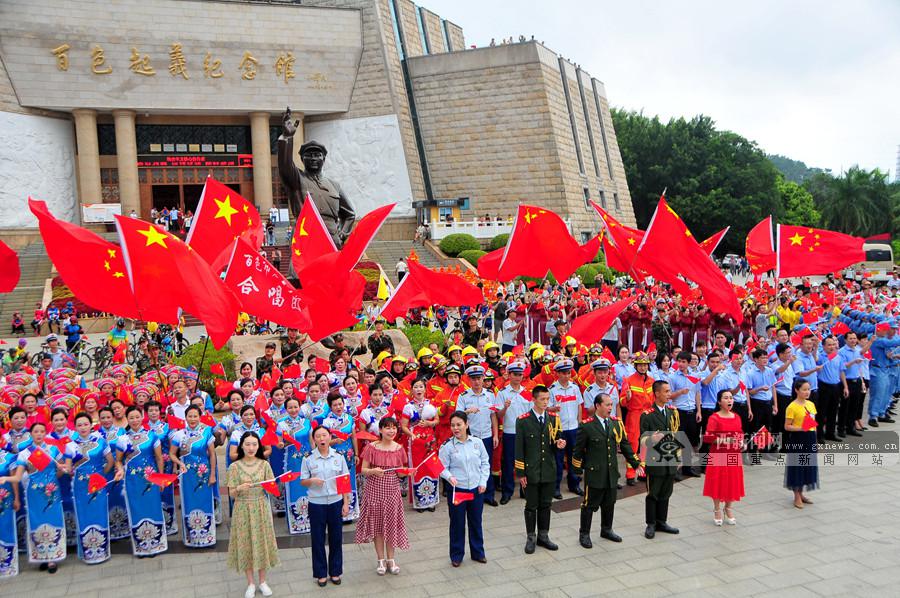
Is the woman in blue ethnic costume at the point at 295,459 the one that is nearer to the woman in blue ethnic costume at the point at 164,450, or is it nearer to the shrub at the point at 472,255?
the woman in blue ethnic costume at the point at 164,450

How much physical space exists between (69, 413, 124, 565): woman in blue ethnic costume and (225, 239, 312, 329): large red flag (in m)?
2.51

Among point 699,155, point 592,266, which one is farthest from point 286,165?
point 699,155

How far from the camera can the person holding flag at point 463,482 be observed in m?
6.52

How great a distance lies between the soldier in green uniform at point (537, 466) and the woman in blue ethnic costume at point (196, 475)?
3.01 metres

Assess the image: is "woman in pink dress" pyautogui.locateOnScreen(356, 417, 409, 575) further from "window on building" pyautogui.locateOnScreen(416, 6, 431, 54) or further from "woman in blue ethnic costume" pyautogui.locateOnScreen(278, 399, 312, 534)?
"window on building" pyautogui.locateOnScreen(416, 6, 431, 54)

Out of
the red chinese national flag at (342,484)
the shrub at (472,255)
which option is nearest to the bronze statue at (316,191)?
the red chinese national flag at (342,484)

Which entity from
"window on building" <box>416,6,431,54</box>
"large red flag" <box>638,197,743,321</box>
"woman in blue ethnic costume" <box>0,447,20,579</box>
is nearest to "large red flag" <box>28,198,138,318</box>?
"woman in blue ethnic costume" <box>0,447,20,579</box>

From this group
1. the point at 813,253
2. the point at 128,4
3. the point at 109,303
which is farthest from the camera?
the point at 128,4

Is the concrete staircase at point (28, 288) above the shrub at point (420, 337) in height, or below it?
above

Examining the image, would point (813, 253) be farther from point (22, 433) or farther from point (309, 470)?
point (22, 433)

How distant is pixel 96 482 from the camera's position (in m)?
6.70

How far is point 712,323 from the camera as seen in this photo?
14.6m

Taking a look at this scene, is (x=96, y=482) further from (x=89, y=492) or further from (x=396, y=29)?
(x=396, y=29)

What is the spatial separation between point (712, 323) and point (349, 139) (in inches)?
981
